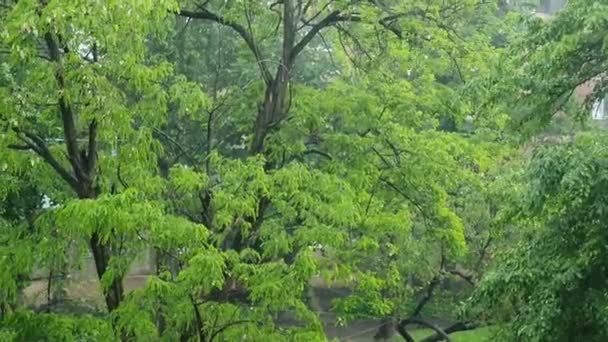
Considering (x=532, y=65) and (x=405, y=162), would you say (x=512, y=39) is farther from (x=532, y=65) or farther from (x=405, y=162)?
(x=405, y=162)

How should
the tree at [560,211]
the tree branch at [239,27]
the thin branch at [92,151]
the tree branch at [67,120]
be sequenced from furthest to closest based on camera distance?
the tree branch at [239,27], the thin branch at [92,151], the tree at [560,211], the tree branch at [67,120]

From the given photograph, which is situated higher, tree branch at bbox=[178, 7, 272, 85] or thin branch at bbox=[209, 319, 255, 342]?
tree branch at bbox=[178, 7, 272, 85]

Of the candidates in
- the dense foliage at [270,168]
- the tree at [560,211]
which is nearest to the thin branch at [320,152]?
the dense foliage at [270,168]

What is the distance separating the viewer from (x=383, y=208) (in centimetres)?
1073

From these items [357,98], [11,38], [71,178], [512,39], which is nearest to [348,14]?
[357,98]

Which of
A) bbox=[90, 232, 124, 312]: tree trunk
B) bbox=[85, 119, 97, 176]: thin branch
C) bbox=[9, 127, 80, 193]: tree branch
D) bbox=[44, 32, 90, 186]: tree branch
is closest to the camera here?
bbox=[44, 32, 90, 186]: tree branch

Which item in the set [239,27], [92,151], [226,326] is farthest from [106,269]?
[239,27]

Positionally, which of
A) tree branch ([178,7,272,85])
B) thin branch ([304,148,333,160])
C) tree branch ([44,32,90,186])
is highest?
tree branch ([178,7,272,85])

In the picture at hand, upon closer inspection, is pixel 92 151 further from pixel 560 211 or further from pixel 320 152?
pixel 560 211

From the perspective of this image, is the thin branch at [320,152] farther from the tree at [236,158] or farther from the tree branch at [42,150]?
the tree branch at [42,150]

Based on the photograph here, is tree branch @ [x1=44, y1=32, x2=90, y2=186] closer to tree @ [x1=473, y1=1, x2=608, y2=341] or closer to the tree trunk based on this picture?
the tree trunk

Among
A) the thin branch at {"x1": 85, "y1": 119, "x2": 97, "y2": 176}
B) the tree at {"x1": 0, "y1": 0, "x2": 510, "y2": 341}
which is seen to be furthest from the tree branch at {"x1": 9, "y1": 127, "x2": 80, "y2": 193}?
the thin branch at {"x1": 85, "y1": 119, "x2": 97, "y2": 176}

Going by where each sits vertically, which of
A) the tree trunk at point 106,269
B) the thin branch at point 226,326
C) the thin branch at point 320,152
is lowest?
the thin branch at point 226,326

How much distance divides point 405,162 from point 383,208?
26.3 inches
